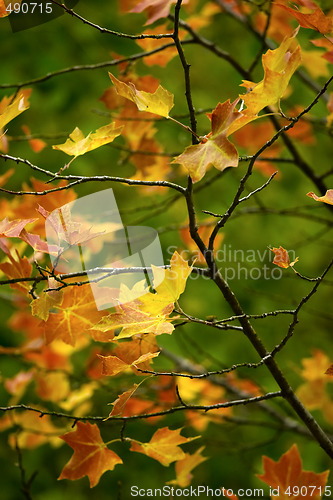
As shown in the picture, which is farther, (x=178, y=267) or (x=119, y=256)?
(x=119, y=256)

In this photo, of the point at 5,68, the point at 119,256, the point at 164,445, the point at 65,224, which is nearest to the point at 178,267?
the point at 65,224

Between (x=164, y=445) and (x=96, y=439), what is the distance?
95mm

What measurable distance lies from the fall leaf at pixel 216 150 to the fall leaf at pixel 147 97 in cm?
6

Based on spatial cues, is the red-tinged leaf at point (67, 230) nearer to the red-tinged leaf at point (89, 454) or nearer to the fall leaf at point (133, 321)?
the fall leaf at point (133, 321)

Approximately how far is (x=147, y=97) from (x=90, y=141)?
117 mm

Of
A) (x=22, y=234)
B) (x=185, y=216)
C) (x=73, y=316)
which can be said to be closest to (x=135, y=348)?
(x=73, y=316)

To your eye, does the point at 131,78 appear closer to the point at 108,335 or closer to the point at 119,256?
the point at 119,256

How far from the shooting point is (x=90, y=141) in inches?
24.2

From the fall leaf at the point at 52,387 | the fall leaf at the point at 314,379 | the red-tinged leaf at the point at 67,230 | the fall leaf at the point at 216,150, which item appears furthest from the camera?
the fall leaf at the point at 52,387

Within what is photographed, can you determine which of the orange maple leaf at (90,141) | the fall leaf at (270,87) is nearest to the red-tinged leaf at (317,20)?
the fall leaf at (270,87)

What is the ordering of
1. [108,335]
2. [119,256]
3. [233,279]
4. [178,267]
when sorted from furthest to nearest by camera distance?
[233,279], [119,256], [108,335], [178,267]

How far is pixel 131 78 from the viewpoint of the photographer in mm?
1029

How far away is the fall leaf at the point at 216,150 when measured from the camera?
49cm

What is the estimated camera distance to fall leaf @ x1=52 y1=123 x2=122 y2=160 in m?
0.59
